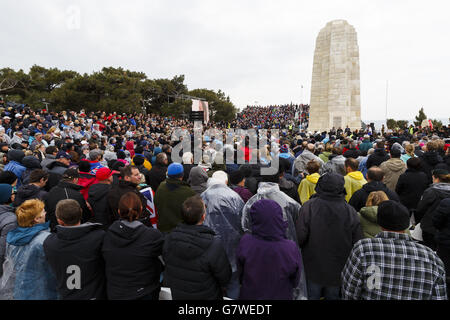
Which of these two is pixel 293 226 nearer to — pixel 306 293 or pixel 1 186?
pixel 306 293

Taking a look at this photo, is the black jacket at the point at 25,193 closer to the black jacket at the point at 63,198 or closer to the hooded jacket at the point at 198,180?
the black jacket at the point at 63,198

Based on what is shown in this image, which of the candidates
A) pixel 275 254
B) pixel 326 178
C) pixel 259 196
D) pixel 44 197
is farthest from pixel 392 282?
pixel 44 197

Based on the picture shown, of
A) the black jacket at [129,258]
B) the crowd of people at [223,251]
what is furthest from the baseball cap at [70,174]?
the black jacket at [129,258]

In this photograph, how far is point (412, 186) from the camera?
5035 mm

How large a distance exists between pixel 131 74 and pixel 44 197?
143 ft

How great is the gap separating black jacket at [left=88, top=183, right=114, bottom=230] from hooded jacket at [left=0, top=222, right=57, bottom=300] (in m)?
1.11

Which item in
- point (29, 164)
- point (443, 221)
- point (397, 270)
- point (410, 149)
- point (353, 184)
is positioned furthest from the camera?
point (410, 149)

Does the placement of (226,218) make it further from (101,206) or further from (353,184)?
(353,184)

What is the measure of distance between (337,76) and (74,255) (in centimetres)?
2210

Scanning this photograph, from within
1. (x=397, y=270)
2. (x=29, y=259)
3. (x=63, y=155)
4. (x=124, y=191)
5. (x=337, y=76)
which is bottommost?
(x=29, y=259)

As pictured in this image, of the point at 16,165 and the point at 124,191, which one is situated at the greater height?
the point at 16,165

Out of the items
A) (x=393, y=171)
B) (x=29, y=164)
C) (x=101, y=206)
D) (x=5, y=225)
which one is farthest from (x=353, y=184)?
(x=29, y=164)

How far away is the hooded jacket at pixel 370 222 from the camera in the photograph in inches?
117

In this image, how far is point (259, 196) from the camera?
10.9 ft
